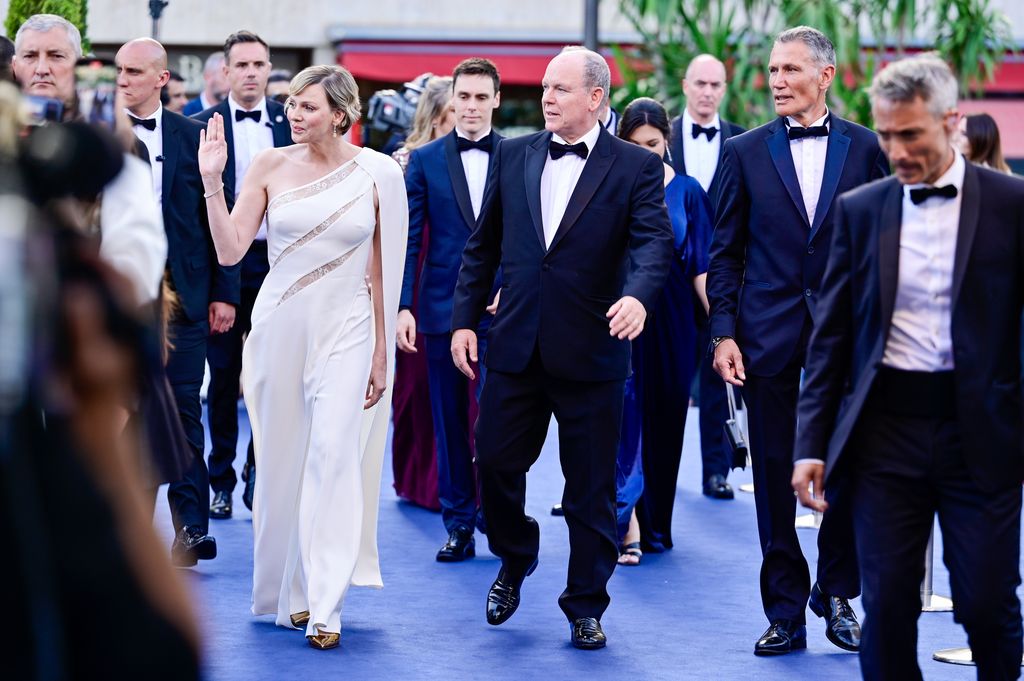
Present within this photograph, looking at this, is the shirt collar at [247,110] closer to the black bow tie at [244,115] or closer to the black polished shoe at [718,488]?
the black bow tie at [244,115]

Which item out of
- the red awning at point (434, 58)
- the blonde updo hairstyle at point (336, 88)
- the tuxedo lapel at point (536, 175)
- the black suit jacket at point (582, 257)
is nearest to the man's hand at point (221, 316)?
the blonde updo hairstyle at point (336, 88)

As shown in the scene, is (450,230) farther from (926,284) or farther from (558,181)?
(926,284)

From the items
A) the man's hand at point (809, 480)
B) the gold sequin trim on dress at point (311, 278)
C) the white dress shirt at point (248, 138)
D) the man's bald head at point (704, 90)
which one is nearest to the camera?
the man's hand at point (809, 480)

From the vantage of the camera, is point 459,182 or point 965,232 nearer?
point 965,232

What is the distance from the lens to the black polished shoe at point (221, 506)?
26.8 ft

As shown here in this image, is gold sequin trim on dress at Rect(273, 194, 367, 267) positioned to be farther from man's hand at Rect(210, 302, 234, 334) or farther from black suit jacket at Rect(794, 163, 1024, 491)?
black suit jacket at Rect(794, 163, 1024, 491)

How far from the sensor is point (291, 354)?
602 cm

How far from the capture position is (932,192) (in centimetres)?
406

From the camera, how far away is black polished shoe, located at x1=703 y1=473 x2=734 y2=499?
918 cm

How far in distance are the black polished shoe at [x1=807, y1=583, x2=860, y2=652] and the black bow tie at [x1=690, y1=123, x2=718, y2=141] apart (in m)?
3.87

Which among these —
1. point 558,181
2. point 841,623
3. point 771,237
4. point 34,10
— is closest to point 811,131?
point 771,237

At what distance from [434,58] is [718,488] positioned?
10.9m

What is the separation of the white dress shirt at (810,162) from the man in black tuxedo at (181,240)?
8.49 ft

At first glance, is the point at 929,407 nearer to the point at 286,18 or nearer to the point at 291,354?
the point at 291,354
